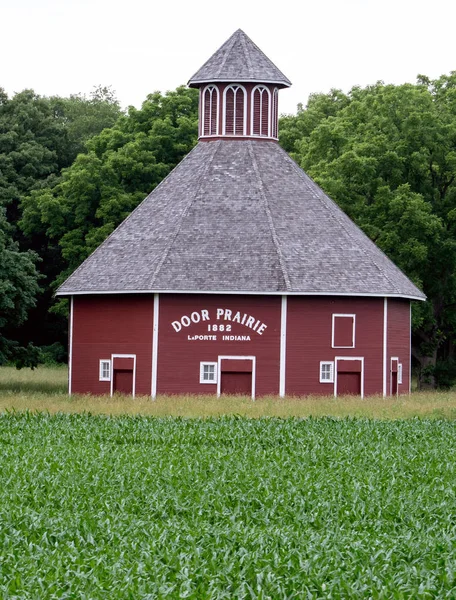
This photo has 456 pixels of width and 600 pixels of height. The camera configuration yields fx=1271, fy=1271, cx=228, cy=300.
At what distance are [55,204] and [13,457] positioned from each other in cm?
4012

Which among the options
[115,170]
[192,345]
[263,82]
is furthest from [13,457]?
[115,170]

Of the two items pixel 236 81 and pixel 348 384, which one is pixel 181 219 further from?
pixel 348 384

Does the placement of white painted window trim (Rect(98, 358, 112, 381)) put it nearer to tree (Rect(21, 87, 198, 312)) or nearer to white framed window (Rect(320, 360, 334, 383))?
white framed window (Rect(320, 360, 334, 383))

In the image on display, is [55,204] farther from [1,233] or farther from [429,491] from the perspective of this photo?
[429,491]

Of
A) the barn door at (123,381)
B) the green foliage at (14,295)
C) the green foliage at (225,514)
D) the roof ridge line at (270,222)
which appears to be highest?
the roof ridge line at (270,222)

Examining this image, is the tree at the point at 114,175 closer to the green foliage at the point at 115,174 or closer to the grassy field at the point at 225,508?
the green foliage at the point at 115,174

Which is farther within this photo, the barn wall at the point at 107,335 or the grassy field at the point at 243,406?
the barn wall at the point at 107,335

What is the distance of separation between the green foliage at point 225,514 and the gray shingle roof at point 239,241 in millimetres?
14428

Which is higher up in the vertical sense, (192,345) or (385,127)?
(385,127)

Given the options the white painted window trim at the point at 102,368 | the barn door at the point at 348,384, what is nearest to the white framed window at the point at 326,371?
the barn door at the point at 348,384

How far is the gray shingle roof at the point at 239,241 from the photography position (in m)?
40.8

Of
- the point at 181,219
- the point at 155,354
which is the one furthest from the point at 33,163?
the point at 155,354

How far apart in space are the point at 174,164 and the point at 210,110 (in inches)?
587

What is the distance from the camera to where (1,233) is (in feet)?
148
